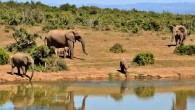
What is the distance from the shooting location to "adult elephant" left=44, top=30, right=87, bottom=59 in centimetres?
3428

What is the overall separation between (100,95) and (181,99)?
142 inches

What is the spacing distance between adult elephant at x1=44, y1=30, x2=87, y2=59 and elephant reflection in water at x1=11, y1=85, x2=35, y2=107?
6775mm

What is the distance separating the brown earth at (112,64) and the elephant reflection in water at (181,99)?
5.38 meters

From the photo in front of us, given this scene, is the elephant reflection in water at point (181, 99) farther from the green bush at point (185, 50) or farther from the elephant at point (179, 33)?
the elephant at point (179, 33)

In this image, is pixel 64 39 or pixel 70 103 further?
pixel 64 39

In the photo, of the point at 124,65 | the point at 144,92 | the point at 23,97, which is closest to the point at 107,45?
the point at 124,65

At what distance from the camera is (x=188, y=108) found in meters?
22.5

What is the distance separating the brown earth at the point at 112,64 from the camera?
102 feet

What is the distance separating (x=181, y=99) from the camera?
25.0m

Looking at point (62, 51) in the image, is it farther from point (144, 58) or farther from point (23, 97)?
point (23, 97)

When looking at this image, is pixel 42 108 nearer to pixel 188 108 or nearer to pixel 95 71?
pixel 188 108

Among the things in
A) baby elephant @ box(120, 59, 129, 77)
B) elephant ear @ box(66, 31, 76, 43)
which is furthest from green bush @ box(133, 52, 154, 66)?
elephant ear @ box(66, 31, 76, 43)

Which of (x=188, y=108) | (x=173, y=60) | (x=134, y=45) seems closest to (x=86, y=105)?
(x=188, y=108)

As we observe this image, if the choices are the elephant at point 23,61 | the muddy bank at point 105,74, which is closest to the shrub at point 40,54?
the muddy bank at point 105,74
